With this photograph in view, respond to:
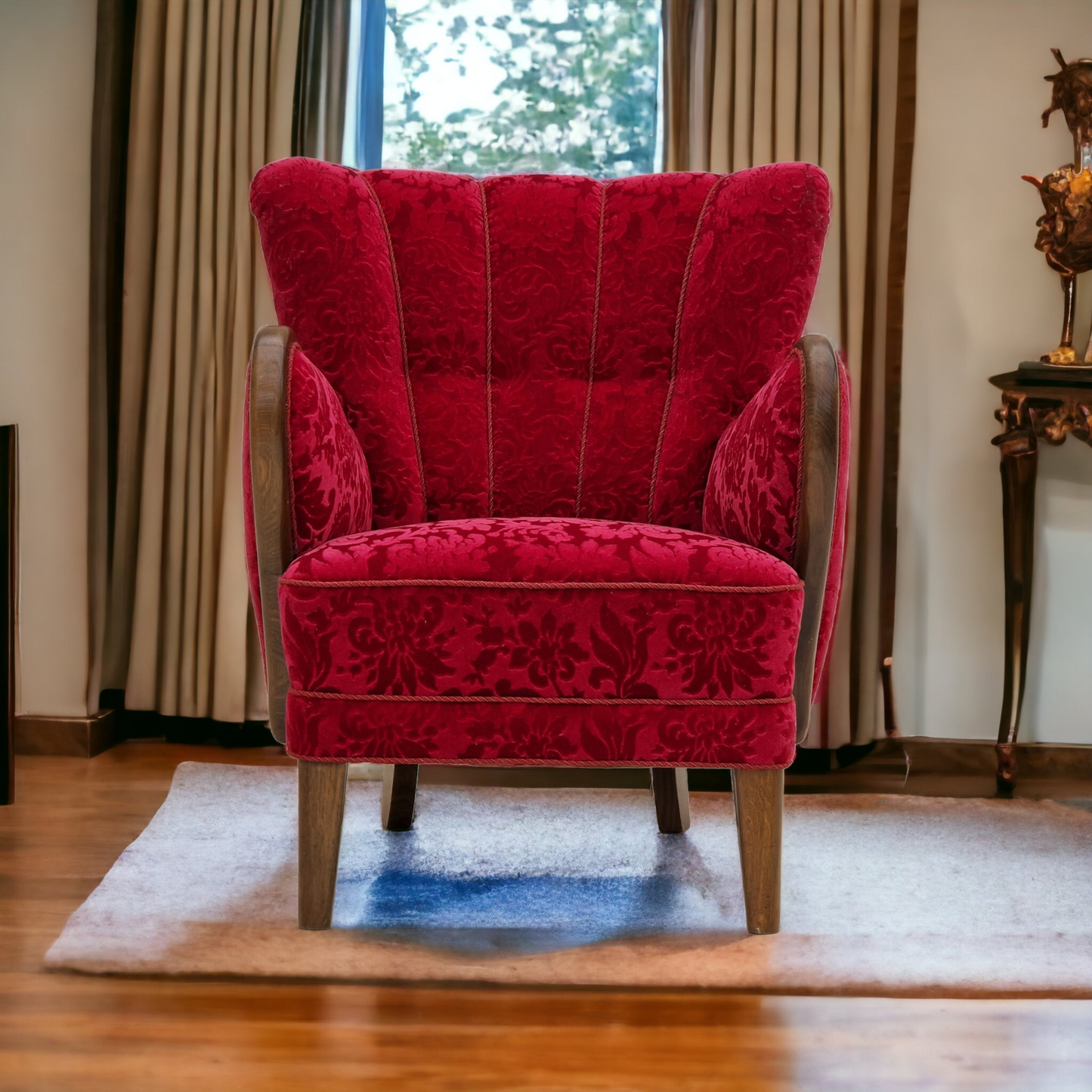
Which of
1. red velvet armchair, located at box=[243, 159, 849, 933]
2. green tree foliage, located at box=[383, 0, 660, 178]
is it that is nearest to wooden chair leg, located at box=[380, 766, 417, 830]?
red velvet armchair, located at box=[243, 159, 849, 933]

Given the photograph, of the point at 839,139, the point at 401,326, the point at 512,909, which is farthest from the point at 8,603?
the point at 839,139

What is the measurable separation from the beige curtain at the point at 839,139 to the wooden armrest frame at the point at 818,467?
3.32ft

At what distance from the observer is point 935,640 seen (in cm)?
255

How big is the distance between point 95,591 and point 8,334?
59cm

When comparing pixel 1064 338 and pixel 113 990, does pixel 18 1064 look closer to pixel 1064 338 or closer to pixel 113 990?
pixel 113 990

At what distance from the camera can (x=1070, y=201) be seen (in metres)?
2.21

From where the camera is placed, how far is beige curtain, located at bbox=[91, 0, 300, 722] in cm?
243

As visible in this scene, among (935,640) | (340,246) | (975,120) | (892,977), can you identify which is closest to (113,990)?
(892,977)

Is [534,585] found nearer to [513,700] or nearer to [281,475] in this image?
[513,700]

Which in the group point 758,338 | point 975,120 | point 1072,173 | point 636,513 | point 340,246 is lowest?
point 636,513

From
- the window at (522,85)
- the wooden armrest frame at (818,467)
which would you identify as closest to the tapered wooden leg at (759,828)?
the wooden armrest frame at (818,467)

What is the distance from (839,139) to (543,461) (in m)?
1.07

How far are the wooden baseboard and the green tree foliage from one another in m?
1.44

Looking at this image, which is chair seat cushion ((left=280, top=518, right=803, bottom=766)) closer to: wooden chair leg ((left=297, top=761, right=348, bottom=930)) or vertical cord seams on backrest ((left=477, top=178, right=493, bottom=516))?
wooden chair leg ((left=297, top=761, right=348, bottom=930))
